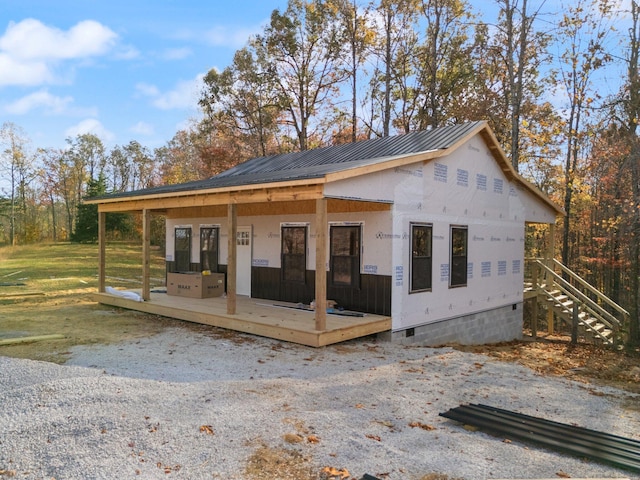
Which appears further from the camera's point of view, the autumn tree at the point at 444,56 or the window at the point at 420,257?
the autumn tree at the point at 444,56

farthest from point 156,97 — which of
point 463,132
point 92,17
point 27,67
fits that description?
point 463,132

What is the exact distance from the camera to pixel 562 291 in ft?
46.3

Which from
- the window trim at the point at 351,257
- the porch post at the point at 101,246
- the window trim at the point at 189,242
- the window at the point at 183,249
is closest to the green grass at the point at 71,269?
the window trim at the point at 189,242

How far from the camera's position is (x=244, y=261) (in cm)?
1174

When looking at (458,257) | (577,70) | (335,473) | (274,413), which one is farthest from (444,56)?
(335,473)

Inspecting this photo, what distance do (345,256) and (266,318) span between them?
209 cm

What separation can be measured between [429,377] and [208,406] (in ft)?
10.1

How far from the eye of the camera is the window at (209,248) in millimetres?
12467

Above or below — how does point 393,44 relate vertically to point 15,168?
above

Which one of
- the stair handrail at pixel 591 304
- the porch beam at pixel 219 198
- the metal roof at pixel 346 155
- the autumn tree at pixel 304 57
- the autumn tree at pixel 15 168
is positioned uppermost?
the autumn tree at pixel 304 57

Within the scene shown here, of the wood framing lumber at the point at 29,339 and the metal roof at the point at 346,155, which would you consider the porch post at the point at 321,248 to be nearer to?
the metal roof at the point at 346,155

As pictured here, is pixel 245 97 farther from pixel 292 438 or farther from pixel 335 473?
pixel 335 473

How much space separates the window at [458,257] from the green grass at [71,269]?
35.0ft

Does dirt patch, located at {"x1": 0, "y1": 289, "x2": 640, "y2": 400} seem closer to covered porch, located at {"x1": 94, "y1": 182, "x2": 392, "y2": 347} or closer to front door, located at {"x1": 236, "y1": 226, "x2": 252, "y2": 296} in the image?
covered porch, located at {"x1": 94, "y1": 182, "x2": 392, "y2": 347}
